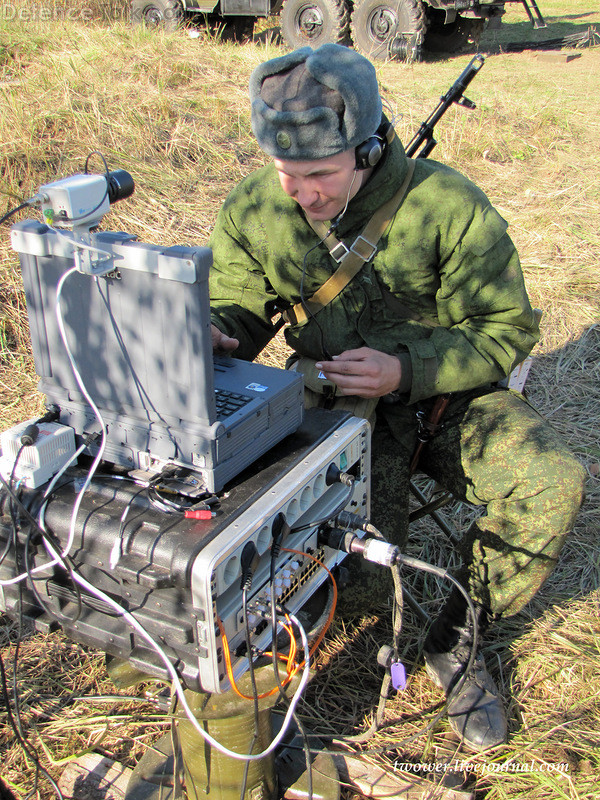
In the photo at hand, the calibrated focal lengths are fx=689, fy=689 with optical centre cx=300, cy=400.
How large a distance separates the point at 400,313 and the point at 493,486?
0.64 meters

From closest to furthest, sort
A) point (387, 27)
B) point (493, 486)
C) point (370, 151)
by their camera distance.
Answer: point (370, 151) < point (493, 486) < point (387, 27)

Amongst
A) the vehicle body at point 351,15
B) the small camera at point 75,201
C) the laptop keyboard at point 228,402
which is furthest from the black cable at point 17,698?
the vehicle body at point 351,15

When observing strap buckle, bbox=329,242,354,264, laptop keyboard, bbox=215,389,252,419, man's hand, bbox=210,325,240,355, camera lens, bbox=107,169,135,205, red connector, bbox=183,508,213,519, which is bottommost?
red connector, bbox=183,508,213,519

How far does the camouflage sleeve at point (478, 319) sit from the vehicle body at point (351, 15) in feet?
29.2

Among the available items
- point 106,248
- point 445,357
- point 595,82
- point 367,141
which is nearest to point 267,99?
point 367,141

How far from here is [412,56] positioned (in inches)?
399

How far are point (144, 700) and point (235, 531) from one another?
3.83 ft

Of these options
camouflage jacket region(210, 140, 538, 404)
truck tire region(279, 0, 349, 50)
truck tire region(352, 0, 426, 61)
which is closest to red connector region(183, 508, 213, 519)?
camouflage jacket region(210, 140, 538, 404)

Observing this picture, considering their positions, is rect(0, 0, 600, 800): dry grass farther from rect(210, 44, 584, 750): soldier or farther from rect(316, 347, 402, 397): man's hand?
rect(316, 347, 402, 397): man's hand

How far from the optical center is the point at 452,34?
11789mm

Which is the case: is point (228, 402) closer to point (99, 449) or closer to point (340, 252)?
point (99, 449)

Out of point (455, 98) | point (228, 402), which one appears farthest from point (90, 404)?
point (455, 98)

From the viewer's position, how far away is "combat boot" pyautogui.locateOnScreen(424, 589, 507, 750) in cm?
210

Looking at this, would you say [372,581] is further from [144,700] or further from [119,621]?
[119,621]
